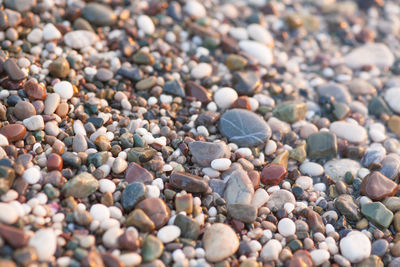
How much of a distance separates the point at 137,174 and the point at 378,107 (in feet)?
4.89

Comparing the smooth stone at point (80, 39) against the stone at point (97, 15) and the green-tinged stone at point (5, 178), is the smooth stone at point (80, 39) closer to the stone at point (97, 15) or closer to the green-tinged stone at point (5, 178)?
the stone at point (97, 15)

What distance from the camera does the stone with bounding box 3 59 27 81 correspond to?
1988 mm

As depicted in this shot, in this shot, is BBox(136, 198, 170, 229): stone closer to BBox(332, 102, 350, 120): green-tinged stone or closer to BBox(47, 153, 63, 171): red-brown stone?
BBox(47, 153, 63, 171): red-brown stone

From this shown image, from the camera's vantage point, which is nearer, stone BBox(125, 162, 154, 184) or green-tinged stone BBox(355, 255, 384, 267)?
green-tinged stone BBox(355, 255, 384, 267)

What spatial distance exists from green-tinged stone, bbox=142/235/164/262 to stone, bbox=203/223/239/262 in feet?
0.61

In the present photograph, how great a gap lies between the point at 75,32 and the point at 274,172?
1.33 meters

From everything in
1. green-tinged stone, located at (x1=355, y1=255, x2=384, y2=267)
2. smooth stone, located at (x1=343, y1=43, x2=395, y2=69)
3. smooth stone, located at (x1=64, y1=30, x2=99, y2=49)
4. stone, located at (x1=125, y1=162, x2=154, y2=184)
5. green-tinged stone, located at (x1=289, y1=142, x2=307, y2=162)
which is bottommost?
green-tinged stone, located at (x1=355, y1=255, x2=384, y2=267)

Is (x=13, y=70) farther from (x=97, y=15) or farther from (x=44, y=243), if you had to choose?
(x=44, y=243)

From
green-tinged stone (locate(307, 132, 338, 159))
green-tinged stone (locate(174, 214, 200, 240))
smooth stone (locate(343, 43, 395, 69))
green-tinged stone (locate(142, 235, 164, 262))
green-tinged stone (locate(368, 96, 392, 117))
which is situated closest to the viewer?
green-tinged stone (locate(142, 235, 164, 262))

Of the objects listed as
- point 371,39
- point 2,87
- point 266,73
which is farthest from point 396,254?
point 2,87

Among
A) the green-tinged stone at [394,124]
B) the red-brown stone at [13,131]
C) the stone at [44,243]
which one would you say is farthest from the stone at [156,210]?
the green-tinged stone at [394,124]

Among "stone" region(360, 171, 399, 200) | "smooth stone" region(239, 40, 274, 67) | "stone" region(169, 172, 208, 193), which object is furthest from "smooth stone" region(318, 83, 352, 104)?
"stone" region(169, 172, 208, 193)

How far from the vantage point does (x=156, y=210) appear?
1.67 m

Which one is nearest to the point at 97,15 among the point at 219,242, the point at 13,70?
the point at 13,70
